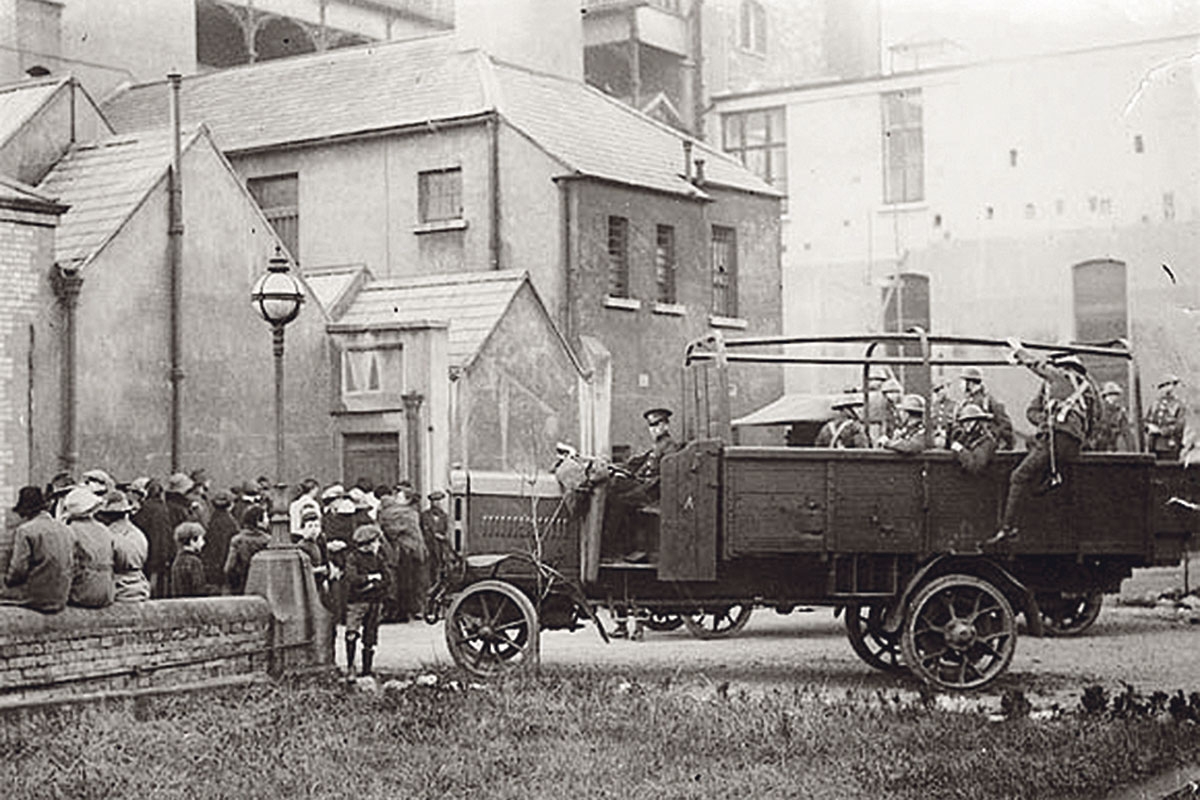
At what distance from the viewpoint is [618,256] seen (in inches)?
1251

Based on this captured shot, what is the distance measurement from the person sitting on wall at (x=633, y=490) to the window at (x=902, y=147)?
90.1 feet

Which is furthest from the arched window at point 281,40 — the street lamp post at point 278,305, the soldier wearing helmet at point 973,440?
the soldier wearing helmet at point 973,440

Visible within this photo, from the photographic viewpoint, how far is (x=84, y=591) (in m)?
12.7

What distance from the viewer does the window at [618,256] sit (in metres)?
31.6

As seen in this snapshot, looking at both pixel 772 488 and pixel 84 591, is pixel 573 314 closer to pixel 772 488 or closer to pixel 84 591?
pixel 772 488

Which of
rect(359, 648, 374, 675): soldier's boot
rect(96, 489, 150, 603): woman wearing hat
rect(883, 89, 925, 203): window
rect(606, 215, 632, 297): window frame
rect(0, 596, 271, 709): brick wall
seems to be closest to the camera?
rect(0, 596, 271, 709): brick wall

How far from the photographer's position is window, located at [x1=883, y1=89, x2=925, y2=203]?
41.6 m

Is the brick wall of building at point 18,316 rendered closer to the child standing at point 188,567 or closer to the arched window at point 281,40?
the child standing at point 188,567

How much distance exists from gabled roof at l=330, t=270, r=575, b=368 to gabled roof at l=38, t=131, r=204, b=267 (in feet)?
12.2

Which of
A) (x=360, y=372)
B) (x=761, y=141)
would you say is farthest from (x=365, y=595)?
(x=761, y=141)

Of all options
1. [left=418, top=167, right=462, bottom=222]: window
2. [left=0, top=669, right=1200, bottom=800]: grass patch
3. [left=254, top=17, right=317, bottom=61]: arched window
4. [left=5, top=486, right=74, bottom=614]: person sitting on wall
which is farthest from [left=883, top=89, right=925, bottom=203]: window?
[left=5, top=486, right=74, bottom=614]: person sitting on wall

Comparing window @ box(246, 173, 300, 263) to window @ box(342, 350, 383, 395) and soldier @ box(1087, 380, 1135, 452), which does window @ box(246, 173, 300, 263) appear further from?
soldier @ box(1087, 380, 1135, 452)

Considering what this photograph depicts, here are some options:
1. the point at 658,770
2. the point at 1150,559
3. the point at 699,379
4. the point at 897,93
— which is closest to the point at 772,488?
the point at 699,379

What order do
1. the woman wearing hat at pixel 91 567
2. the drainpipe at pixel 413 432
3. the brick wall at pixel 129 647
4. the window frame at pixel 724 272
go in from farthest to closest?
the window frame at pixel 724 272
the drainpipe at pixel 413 432
the woman wearing hat at pixel 91 567
the brick wall at pixel 129 647
